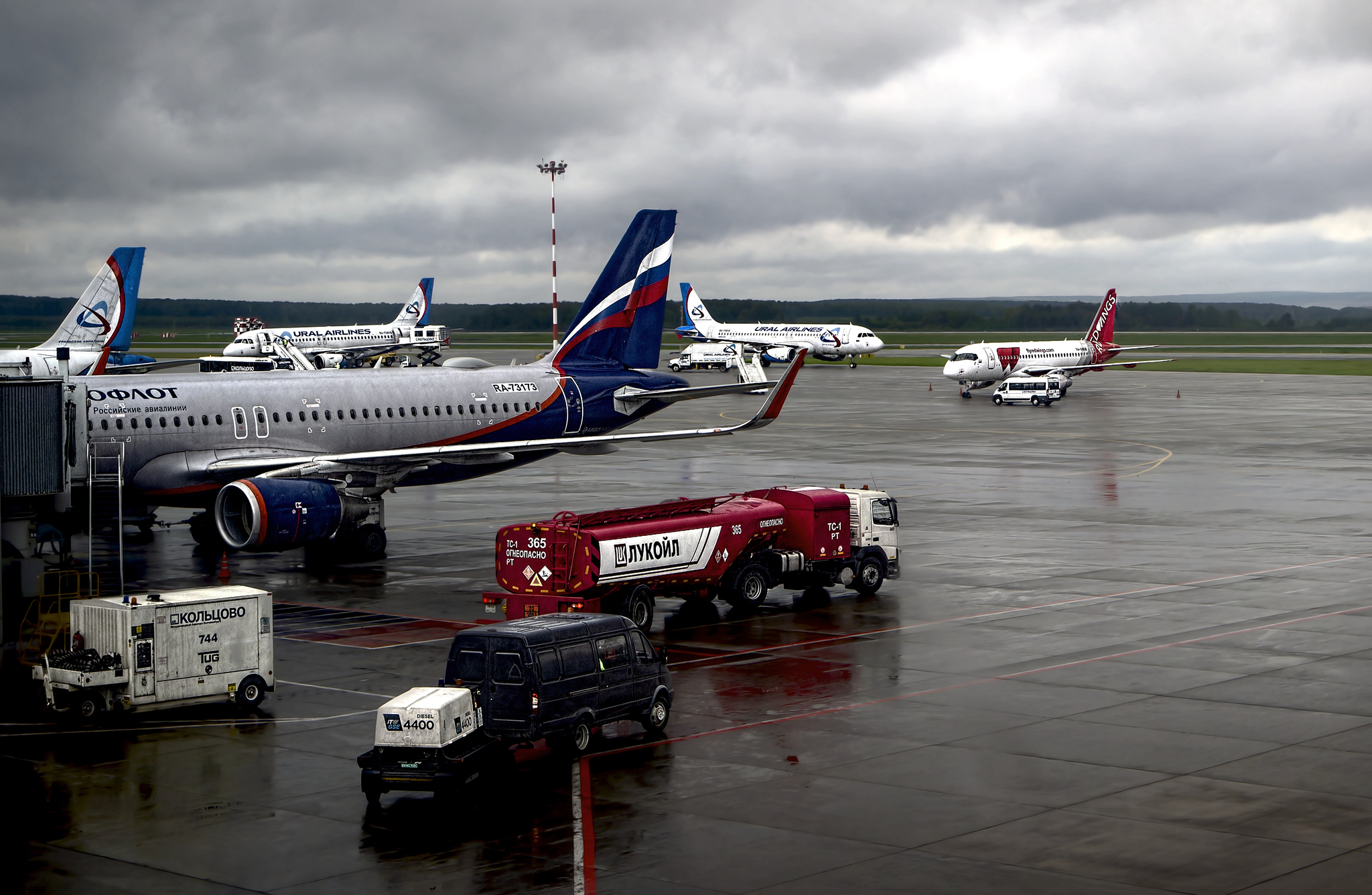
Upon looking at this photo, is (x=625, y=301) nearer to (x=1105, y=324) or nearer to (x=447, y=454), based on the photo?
(x=447, y=454)

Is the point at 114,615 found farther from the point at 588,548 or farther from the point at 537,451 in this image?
the point at 537,451

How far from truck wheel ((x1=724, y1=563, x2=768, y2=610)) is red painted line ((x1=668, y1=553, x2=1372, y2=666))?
3002 mm

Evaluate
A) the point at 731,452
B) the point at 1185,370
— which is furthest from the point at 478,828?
the point at 1185,370

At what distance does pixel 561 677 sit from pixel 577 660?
519 mm

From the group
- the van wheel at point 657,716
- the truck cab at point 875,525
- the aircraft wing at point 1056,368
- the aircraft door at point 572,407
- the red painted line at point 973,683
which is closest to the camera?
the red painted line at point 973,683

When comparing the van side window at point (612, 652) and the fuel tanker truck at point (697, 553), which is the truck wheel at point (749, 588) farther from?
the van side window at point (612, 652)

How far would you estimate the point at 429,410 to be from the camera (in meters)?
45.6

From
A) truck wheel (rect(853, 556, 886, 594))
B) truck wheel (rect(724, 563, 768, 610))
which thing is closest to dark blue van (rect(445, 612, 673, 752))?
truck wheel (rect(724, 563, 768, 610))

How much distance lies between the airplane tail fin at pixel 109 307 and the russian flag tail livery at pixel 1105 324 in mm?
86457

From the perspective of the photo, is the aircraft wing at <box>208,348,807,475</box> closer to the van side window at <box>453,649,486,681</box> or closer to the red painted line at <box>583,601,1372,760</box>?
the red painted line at <box>583,601,1372,760</box>

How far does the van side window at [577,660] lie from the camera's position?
71.3 ft

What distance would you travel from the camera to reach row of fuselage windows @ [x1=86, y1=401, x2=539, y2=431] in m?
40.0

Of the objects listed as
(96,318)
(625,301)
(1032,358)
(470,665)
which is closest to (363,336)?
(1032,358)

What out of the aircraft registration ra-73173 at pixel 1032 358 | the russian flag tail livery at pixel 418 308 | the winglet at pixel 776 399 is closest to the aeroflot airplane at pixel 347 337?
the russian flag tail livery at pixel 418 308
